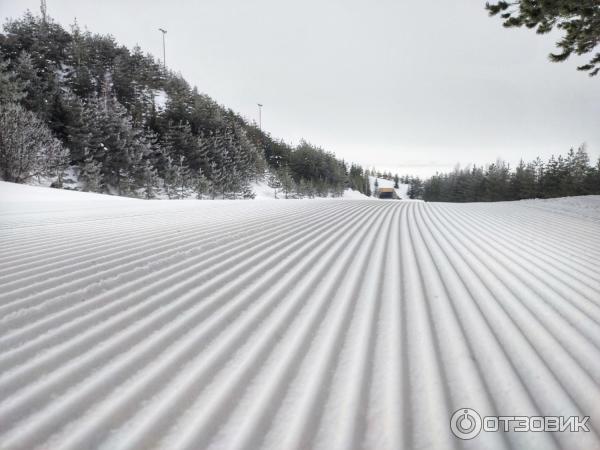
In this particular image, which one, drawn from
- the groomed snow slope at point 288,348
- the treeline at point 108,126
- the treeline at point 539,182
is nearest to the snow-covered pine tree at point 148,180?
the treeline at point 108,126

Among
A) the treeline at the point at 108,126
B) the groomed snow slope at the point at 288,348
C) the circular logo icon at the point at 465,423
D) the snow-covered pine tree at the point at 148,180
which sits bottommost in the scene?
the circular logo icon at the point at 465,423

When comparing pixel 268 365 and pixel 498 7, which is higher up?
pixel 498 7

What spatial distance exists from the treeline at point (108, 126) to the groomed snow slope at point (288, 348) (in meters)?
14.0

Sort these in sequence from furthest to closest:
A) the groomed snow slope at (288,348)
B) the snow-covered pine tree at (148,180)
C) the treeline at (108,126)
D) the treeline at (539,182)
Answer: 1. the treeline at (539,182)
2. the snow-covered pine tree at (148,180)
3. the treeline at (108,126)
4. the groomed snow slope at (288,348)

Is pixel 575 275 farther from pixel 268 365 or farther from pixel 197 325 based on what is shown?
pixel 197 325

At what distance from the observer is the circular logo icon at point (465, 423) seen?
35.5 inches

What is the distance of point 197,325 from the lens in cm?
148

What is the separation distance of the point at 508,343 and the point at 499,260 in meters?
1.63

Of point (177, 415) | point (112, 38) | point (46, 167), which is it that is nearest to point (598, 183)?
point (177, 415)

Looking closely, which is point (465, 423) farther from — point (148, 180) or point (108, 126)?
point (108, 126)

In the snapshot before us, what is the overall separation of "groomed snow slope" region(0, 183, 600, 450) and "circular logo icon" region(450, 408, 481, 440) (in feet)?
0.08

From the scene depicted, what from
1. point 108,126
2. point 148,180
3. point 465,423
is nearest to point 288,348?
point 465,423

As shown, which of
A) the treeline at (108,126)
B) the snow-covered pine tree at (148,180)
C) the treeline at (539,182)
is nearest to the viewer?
the treeline at (108,126)

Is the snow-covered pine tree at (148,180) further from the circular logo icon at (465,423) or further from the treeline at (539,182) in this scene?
the treeline at (539,182)
